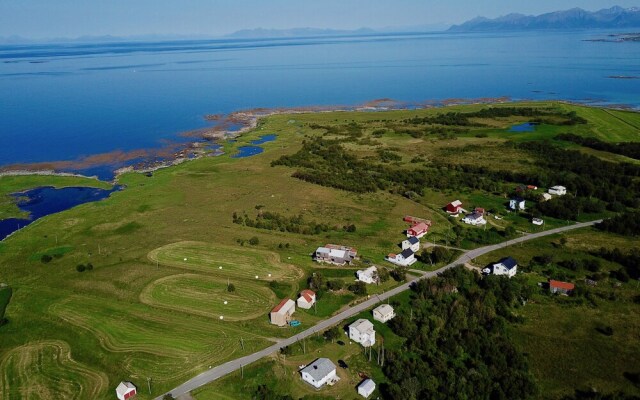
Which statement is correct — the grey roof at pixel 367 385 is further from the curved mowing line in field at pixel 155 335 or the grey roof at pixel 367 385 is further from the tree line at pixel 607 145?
the tree line at pixel 607 145

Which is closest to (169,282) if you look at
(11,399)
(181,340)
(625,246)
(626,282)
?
(181,340)

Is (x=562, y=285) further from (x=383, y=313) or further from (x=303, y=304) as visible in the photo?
(x=303, y=304)

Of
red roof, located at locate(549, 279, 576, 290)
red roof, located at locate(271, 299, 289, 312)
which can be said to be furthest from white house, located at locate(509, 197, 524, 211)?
red roof, located at locate(271, 299, 289, 312)

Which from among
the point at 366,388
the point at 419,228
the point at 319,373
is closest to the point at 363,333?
the point at 366,388

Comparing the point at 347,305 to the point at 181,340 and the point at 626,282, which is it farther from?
the point at 626,282

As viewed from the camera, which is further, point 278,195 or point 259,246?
point 278,195

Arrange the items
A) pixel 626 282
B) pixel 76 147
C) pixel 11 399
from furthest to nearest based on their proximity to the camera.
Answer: pixel 76 147, pixel 626 282, pixel 11 399

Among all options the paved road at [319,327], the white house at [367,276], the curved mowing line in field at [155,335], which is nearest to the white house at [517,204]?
the paved road at [319,327]

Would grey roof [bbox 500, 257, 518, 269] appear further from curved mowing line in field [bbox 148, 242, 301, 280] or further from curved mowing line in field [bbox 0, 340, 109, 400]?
curved mowing line in field [bbox 0, 340, 109, 400]
